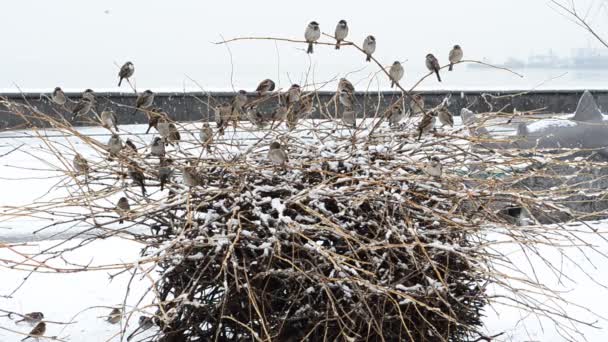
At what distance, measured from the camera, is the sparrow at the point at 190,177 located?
3.58m

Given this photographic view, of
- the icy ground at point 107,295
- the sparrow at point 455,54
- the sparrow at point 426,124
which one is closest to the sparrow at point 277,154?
the sparrow at point 426,124

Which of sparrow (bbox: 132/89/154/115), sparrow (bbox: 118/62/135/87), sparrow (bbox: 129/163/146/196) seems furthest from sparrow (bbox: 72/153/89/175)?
sparrow (bbox: 118/62/135/87)

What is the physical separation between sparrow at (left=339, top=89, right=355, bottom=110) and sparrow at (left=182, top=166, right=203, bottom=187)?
3.67 feet

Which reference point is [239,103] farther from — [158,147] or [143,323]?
[143,323]

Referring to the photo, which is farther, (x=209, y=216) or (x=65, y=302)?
(x=65, y=302)

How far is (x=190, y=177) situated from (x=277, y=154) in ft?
1.34

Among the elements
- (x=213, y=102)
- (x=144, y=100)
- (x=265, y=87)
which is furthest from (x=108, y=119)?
(x=213, y=102)

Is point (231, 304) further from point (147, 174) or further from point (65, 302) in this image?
point (65, 302)

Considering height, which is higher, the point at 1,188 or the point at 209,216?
the point at 209,216

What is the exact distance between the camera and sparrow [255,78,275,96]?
14.8ft

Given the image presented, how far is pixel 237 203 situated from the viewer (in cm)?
358

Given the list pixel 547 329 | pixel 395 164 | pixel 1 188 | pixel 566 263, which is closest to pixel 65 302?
pixel 395 164

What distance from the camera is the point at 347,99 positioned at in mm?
4379

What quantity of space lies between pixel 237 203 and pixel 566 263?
3.96 meters
